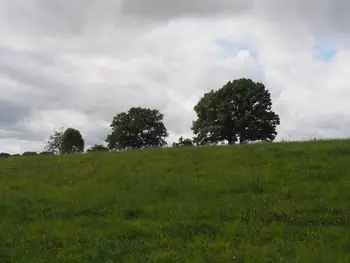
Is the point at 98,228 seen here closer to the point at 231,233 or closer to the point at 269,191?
the point at 231,233

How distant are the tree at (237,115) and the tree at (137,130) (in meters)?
20.6

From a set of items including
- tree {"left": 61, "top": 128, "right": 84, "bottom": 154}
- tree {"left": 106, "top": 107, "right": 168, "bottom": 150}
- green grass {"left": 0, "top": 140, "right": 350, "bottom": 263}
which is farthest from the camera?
tree {"left": 106, "top": 107, "right": 168, "bottom": 150}

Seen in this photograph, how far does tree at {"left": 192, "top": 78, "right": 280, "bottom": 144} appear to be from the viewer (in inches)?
2544

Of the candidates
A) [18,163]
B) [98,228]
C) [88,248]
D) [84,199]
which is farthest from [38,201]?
[18,163]

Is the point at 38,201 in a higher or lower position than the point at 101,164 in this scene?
lower

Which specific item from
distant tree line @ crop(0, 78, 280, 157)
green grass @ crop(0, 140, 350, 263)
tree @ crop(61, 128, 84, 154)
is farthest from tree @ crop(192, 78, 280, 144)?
green grass @ crop(0, 140, 350, 263)

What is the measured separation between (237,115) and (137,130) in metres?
29.5

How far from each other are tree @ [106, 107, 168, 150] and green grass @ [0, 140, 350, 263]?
64926 mm

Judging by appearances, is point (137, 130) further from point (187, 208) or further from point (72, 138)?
point (187, 208)

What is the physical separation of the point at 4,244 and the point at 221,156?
1215 centimetres

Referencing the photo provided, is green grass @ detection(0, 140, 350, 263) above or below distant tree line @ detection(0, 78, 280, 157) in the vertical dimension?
below

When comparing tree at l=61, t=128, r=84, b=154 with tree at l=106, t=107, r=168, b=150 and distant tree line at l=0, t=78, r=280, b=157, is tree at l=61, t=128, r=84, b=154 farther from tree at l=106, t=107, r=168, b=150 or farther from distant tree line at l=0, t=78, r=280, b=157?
tree at l=106, t=107, r=168, b=150

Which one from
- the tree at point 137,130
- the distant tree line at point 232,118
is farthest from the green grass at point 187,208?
the tree at point 137,130

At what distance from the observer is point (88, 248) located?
34.6 ft
